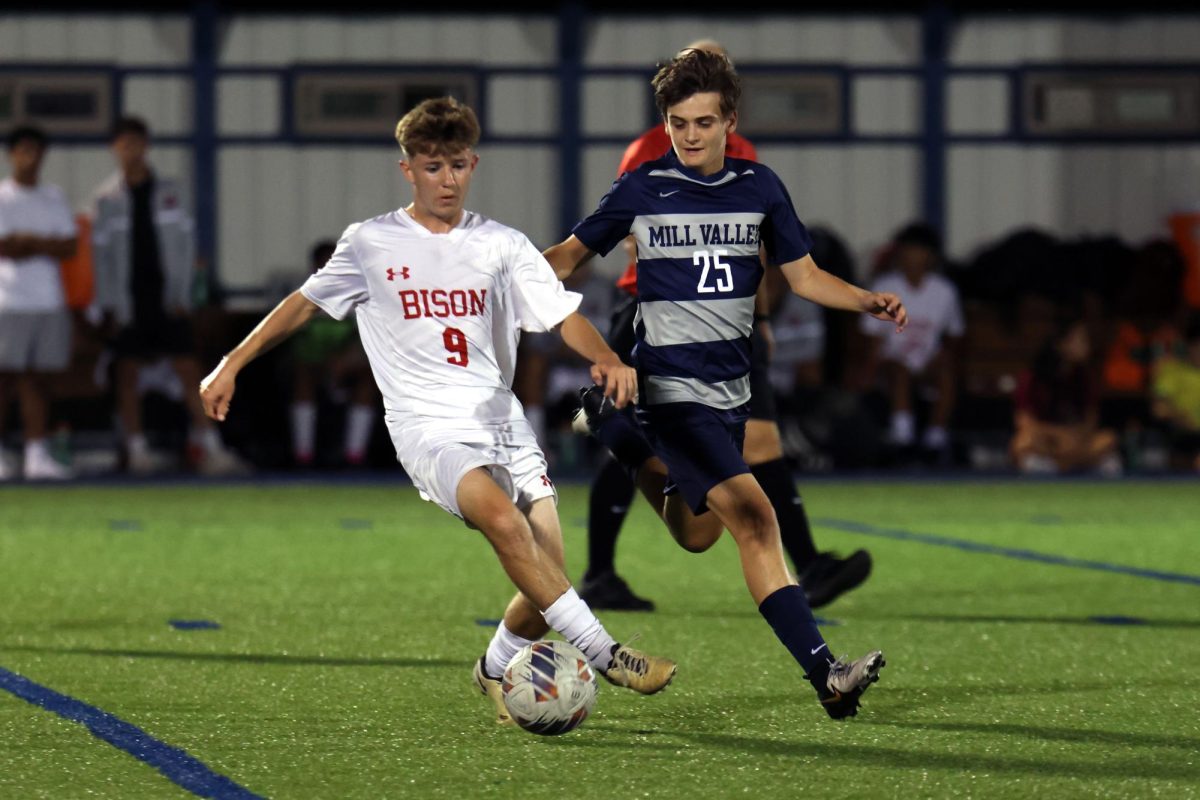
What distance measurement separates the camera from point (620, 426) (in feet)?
24.2

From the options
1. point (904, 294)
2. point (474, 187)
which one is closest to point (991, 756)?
point (904, 294)

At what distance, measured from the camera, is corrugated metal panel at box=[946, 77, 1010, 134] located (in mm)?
21375

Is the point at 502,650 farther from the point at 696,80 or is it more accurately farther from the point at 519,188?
the point at 519,188

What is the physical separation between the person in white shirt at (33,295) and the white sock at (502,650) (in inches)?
395

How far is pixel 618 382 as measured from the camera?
5.88m

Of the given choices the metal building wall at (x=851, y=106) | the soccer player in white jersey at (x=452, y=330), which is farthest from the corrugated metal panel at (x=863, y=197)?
the soccer player in white jersey at (x=452, y=330)

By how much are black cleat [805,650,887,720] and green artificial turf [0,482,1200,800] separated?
8cm

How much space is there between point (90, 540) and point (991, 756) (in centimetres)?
716

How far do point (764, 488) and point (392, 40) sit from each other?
12672mm

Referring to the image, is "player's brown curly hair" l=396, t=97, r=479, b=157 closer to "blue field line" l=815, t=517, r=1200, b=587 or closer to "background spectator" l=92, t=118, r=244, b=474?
"blue field line" l=815, t=517, r=1200, b=587

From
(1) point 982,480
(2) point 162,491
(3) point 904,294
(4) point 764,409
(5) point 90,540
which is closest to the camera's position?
(4) point 764,409

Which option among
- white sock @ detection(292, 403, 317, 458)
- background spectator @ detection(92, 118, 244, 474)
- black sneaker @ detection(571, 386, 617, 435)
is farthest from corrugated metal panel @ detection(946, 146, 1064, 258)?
black sneaker @ detection(571, 386, 617, 435)

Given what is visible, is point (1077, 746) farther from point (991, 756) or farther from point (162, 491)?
point (162, 491)

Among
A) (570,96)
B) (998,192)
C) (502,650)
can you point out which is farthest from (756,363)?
(998,192)
